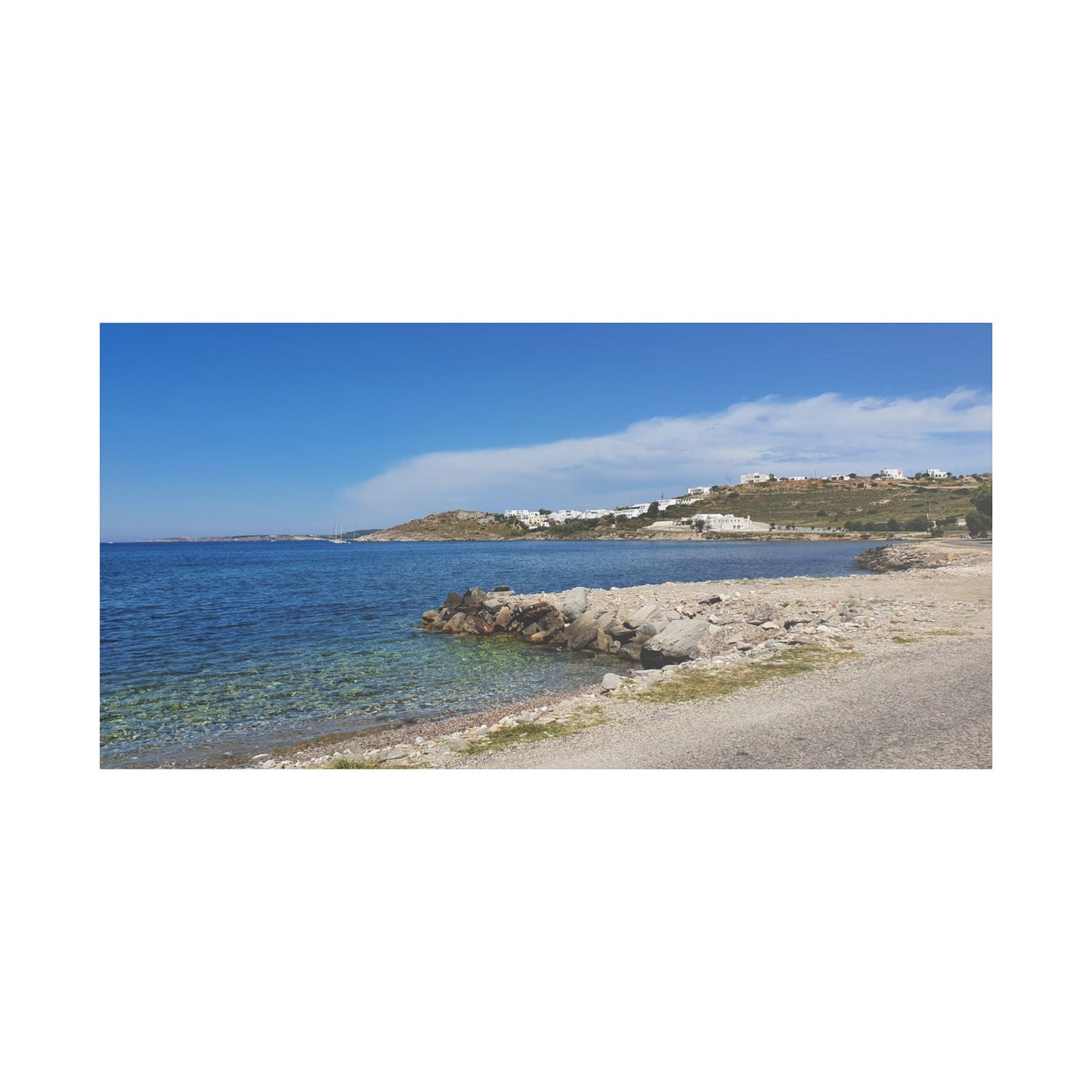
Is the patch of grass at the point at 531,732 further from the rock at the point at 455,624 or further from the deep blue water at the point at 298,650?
the rock at the point at 455,624

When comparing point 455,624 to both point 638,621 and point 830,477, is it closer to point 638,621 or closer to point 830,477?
point 638,621

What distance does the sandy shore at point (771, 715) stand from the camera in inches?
191

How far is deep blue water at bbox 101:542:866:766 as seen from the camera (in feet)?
22.5

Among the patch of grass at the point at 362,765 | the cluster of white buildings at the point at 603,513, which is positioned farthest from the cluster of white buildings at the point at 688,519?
the patch of grass at the point at 362,765

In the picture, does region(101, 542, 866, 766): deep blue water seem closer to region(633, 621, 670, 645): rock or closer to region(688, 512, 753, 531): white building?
region(633, 621, 670, 645): rock

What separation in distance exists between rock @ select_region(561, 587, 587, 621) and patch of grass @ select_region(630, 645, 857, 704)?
16.4 ft

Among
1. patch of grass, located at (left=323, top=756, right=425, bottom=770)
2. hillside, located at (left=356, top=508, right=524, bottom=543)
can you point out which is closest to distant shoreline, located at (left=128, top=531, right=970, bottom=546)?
hillside, located at (left=356, top=508, right=524, bottom=543)

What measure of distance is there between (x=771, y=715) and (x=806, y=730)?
430mm

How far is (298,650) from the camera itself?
33.6 ft

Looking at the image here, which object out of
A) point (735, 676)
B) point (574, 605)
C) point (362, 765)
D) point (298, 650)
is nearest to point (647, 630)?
point (574, 605)

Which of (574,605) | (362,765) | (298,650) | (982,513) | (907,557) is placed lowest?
(362,765)

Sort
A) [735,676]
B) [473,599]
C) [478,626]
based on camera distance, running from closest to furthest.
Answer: [735,676] → [478,626] → [473,599]
